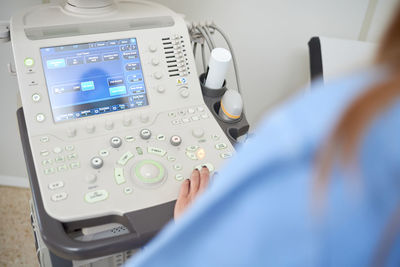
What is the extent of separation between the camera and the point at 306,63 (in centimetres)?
143

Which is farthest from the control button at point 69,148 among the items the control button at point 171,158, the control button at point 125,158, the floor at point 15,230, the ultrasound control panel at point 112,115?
the floor at point 15,230

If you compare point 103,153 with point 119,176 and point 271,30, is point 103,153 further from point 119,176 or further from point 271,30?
point 271,30

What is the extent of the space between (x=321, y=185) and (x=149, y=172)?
574mm

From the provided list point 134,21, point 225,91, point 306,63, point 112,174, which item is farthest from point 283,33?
point 112,174

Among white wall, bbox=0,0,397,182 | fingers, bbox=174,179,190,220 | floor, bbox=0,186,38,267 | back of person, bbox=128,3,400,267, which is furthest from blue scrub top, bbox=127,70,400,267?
floor, bbox=0,186,38,267

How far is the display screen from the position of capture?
0.86 metres

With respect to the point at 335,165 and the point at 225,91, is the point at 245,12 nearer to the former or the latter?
the point at 225,91

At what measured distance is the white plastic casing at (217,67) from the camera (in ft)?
3.25

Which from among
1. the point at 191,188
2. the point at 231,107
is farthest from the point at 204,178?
the point at 231,107

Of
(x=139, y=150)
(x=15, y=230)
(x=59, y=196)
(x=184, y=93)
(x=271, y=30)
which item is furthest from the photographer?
(x=15, y=230)

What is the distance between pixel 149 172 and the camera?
811 millimetres

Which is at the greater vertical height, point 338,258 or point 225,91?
point 338,258

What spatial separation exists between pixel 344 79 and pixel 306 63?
1185 mm

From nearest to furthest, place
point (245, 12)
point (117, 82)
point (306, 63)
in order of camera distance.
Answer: point (117, 82)
point (245, 12)
point (306, 63)
